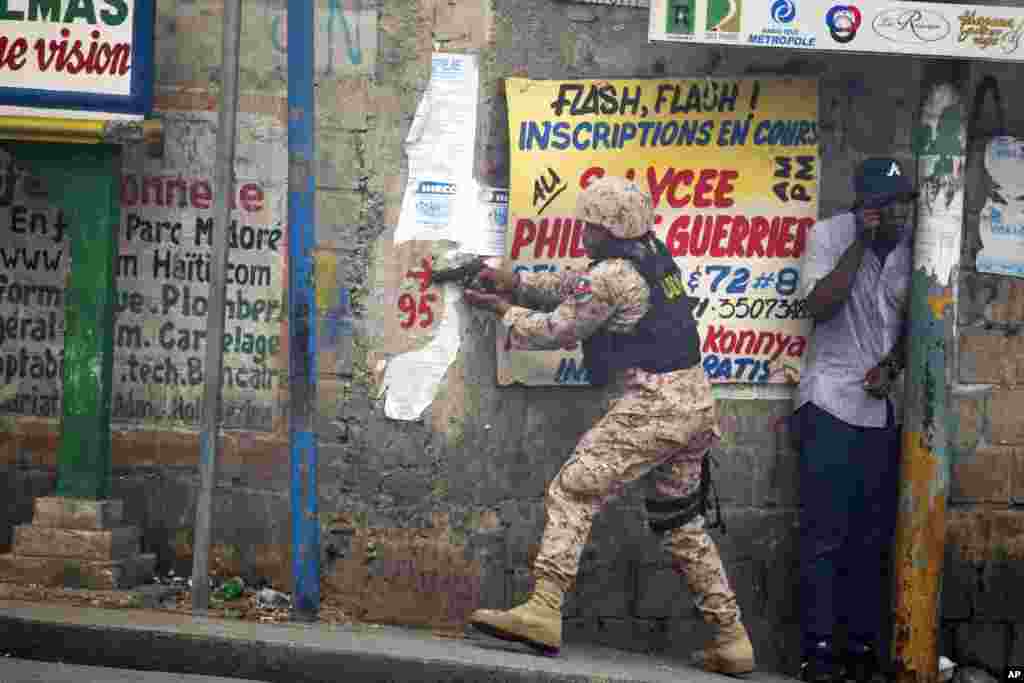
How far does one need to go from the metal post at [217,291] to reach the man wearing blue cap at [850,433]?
245 centimetres

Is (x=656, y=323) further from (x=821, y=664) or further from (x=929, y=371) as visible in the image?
(x=821, y=664)

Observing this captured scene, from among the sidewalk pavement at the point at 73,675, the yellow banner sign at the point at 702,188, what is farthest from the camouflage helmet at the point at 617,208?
the sidewalk pavement at the point at 73,675

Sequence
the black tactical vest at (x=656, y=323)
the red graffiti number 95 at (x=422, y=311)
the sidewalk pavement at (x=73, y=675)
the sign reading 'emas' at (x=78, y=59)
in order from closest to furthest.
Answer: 1. the sidewalk pavement at (x=73, y=675)
2. the black tactical vest at (x=656, y=323)
3. the sign reading 'emas' at (x=78, y=59)
4. the red graffiti number 95 at (x=422, y=311)

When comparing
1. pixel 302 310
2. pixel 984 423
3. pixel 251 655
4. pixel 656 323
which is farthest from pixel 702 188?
pixel 251 655

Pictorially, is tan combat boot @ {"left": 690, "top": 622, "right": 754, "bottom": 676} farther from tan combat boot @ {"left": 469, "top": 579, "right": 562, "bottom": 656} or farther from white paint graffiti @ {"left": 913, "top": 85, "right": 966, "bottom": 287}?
white paint graffiti @ {"left": 913, "top": 85, "right": 966, "bottom": 287}

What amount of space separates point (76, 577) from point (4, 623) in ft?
2.04

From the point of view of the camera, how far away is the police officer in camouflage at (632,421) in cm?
762

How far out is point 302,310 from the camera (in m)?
7.94

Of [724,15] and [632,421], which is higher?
[724,15]

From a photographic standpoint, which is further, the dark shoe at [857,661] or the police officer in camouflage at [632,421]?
the dark shoe at [857,661]

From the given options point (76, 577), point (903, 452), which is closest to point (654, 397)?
point (903, 452)

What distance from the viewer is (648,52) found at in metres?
8.36

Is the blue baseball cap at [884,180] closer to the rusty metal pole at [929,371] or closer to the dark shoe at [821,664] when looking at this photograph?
the rusty metal pole at [929,371]

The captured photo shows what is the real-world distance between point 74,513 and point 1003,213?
419 cm
